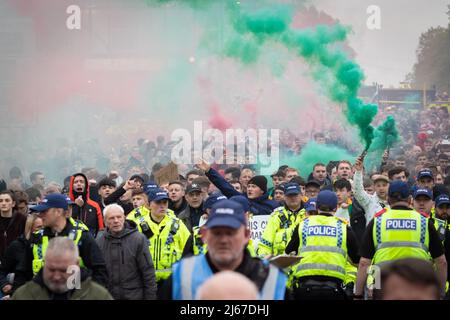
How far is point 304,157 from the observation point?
2091cm

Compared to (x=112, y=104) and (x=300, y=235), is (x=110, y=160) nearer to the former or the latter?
(x=112, y=104)

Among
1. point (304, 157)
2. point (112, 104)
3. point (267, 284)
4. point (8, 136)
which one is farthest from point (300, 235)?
point (112, 104)

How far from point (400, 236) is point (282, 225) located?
1.64 m

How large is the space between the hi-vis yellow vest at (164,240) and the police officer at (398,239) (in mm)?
1915

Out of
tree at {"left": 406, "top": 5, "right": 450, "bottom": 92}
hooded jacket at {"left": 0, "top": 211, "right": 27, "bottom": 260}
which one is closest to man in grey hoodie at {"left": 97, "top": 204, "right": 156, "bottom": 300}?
hooded jacket at {"left": 0, "top": 211, "right": 27, "bottom": 260}

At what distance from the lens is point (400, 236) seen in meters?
7.62

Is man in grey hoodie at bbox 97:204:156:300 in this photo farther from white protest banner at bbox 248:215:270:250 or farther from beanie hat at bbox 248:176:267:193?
beanie hat at bbox 248:176:267:193

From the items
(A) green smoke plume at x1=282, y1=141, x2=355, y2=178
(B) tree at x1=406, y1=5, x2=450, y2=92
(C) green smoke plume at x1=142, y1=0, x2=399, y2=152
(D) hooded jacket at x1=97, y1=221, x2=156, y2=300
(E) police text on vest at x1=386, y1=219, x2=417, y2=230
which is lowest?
(D) hooded jacket at x1=97, y1=221, x2=156, y2=300

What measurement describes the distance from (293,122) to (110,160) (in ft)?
26.2

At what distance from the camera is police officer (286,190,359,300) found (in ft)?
25.6

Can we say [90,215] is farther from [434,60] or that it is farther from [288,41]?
[434,60]

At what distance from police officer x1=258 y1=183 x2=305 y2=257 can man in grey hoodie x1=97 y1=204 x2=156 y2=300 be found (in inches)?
48.3

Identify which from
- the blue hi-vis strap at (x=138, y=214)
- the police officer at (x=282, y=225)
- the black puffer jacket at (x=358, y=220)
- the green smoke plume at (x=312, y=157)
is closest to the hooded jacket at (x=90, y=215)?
the blue hi-vis strap at (x=138, y=214)
